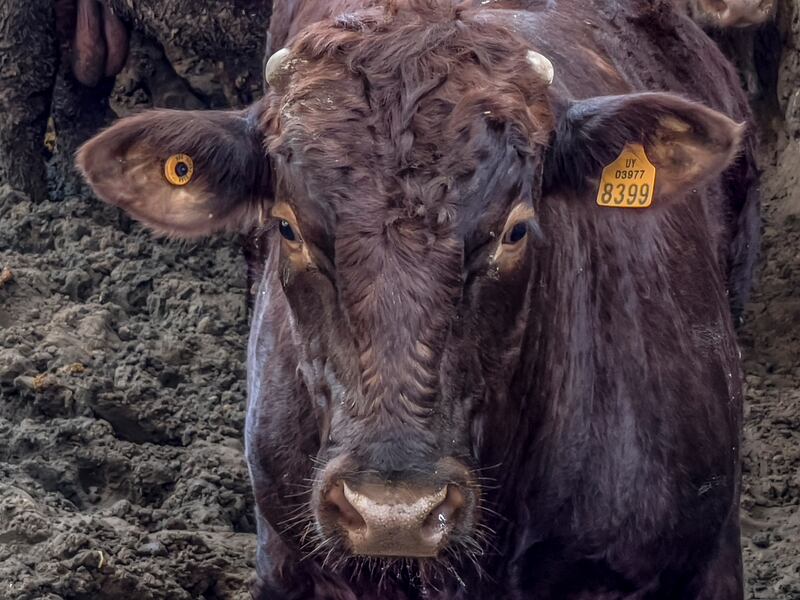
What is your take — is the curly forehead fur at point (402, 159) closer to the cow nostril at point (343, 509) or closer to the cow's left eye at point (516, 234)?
the cow's left eye at point (516, 234)

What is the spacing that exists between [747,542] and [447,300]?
9.80ft

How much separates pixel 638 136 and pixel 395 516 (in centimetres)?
115

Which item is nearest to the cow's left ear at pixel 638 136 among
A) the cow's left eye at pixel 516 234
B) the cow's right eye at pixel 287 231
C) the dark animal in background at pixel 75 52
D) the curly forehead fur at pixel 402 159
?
the curly forehead fur at pixel 402 159

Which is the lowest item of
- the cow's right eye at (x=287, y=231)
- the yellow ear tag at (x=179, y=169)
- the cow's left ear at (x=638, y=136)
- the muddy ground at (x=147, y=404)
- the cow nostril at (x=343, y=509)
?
the muddy ground at (x=147, y=404)

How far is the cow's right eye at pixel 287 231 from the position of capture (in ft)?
10.2

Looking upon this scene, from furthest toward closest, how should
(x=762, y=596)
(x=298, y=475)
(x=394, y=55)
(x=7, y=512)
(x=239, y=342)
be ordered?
1. (x=239, y=342)
2. (x=762, y=596)
3. (x=7, y=512)
4. (x=298, y=475)
5. (x=394, y=55)

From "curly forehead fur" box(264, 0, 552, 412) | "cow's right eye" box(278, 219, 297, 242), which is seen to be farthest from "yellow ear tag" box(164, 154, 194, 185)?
"cow's right eye" box(278, 219, 297, 242)

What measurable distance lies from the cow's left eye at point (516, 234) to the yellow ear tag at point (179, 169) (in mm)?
813

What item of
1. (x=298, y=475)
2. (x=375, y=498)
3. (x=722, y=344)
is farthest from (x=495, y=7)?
(x=375, y=498)

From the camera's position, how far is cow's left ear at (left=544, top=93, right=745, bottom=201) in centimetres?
323

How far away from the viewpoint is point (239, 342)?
661 cm

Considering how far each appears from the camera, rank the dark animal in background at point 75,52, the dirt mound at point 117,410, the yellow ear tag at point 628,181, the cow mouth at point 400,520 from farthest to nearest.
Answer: the dark animal in background at point 75,52
the dirt mound at point 117,410
the yellow ear tag at point 628,181
the cow mouth at point 400,520

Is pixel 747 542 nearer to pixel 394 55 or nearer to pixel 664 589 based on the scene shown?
pixel 664 589

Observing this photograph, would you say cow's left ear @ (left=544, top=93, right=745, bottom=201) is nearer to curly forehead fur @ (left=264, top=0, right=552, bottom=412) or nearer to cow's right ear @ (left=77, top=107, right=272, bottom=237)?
curly forehead fur @ (left=264, top=0, right=552, bottom=412)
